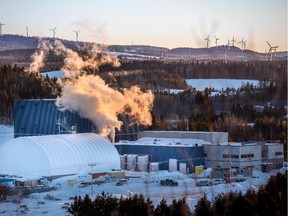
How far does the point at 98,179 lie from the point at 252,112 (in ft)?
55.2

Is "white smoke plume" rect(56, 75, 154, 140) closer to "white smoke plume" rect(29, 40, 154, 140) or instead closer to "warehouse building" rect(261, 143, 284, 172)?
"white smoke plume" rect(29, 40, 154, 140)

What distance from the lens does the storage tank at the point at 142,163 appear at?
3333cm

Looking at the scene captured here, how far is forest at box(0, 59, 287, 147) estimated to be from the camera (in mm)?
38375

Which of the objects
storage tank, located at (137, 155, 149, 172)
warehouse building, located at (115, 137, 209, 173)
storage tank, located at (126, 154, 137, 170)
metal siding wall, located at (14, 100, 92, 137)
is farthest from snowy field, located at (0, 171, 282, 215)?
metal siding wall, located at (14, 100, 92, 137)

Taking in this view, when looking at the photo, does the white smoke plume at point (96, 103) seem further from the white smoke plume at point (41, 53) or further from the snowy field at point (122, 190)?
the white smoke plume at point (41, 53)

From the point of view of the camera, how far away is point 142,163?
33.5m

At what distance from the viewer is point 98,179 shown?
97.6 ft

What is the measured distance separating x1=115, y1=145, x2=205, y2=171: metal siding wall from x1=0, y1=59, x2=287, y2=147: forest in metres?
1.74

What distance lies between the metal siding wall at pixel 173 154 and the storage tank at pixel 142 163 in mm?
510

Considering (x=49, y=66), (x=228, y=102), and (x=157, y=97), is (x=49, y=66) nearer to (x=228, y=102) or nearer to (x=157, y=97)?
(x=157, y=97)

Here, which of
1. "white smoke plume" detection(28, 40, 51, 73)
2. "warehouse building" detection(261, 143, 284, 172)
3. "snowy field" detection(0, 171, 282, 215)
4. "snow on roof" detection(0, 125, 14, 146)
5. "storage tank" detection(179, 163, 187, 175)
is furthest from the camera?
"white smoke plume" detection(28, 40, 51, 73)

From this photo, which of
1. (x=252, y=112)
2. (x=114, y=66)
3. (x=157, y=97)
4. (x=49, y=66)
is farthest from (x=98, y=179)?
(x=49, y=66)

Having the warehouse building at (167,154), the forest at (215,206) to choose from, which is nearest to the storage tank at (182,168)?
the warehouse building at (167,154)

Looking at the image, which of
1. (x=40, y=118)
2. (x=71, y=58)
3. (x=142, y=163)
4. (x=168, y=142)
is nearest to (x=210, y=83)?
(x=71, y=58)
